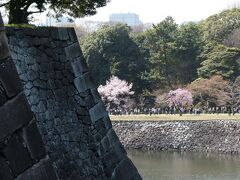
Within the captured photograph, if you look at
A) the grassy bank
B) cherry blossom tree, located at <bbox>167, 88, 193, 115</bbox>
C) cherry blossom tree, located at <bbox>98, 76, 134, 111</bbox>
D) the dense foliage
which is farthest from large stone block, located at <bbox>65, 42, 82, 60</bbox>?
the dense foliage

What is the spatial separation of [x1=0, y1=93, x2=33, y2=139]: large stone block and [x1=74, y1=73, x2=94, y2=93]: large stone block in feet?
12.2

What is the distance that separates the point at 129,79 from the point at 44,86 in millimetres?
37658

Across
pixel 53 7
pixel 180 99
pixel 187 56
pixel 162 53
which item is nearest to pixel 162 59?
pixel 162 53

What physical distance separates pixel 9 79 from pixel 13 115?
0.15m

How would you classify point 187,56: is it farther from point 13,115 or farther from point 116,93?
point 13,115

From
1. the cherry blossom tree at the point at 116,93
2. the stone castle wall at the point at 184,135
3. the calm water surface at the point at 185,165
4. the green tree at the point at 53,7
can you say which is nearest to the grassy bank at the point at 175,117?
the stone castle wall at the point at 184,135

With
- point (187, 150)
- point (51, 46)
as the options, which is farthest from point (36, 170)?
point (187, 150)

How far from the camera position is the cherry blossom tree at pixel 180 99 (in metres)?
40.3

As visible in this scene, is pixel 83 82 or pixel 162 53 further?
pixel 162 53

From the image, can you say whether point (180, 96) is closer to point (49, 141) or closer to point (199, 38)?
point (199, 38)

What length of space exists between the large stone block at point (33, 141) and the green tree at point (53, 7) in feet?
14.6

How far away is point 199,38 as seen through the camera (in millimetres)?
45812

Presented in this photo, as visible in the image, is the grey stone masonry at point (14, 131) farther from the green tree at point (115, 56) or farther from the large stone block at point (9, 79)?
the green tree at point (115, 56)

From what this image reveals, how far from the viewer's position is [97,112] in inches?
238
